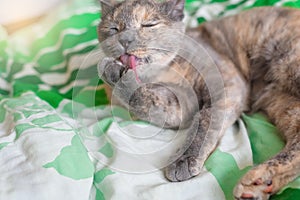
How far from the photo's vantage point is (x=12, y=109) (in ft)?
4.50

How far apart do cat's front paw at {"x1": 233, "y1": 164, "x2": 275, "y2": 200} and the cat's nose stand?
1.56 ft

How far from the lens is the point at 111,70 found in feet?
4.26

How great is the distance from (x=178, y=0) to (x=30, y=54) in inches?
28.9

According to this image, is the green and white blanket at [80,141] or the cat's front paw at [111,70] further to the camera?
the cat's front paw at [111,70]

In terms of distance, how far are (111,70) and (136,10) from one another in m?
0.19

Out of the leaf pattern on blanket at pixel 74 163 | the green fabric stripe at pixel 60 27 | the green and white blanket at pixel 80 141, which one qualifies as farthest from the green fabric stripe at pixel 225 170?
the green fabric stripe at pixel 60 27

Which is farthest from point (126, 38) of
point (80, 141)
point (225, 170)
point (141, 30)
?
point (225, 170)

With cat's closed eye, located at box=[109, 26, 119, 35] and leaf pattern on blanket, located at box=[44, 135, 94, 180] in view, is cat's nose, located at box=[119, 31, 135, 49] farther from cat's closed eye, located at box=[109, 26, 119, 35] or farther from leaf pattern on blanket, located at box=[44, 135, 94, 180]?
leaf pattern on blanket, located at box=[44, 135, 94, 180]

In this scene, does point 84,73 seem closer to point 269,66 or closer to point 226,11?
point 269,66

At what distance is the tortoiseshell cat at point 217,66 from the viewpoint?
1215 mm

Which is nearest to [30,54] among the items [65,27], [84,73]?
[65,27]

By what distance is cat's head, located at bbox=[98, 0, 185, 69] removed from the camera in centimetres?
124

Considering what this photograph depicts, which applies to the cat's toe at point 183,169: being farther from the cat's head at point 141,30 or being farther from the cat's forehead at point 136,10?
the cat's forehead at point 136,10

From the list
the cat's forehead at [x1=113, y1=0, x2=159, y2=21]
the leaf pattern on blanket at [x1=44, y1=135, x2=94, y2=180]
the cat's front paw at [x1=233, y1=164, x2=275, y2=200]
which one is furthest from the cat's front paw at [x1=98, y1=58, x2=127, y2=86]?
the cat's front paw at [x1=233, y1=164, x2=275, y2=200]
